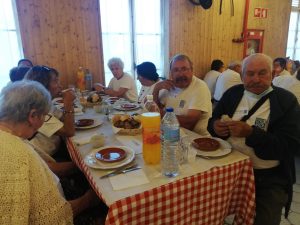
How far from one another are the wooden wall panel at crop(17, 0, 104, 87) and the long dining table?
273 cm

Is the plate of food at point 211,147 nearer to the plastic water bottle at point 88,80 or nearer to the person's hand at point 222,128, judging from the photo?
the person's hand at point 222,128

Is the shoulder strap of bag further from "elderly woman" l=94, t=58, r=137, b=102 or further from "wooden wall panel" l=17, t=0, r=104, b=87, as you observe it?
"wooden wall panel" l=17, t=0, r=104, b=87

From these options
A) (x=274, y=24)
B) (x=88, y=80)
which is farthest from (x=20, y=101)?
(x=274, y=24)

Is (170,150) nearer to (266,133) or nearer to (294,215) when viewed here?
(266,133)

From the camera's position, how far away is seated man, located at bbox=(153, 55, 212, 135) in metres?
1.85

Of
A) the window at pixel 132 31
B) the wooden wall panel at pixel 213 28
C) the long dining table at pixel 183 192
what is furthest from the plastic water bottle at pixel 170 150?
the wooden wall panel at pixel 213 28

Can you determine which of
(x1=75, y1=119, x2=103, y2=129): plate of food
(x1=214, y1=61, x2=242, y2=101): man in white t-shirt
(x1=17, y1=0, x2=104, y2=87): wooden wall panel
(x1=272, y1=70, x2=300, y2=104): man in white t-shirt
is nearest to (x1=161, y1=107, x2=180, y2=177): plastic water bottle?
(x1=75, y1=119, x2=103, y2=129): plate of food

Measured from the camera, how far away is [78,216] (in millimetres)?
1256

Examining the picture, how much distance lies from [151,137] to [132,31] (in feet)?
11.9

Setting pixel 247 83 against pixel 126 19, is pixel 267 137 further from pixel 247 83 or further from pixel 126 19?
pixel 126 19

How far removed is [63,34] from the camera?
12.0 feet

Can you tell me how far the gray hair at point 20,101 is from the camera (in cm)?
93

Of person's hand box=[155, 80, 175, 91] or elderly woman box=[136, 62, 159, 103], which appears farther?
elderly woman box=[136, 62, 159, 103]

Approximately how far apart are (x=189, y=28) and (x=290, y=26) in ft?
11.1
